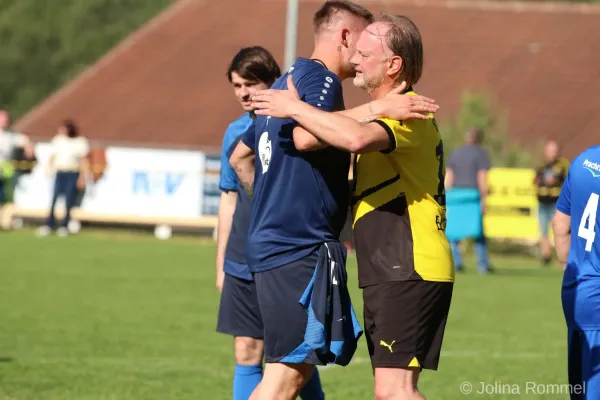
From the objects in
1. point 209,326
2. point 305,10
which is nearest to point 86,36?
point 305,10

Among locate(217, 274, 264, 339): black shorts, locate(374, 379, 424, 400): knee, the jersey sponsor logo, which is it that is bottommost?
locate(374, 379, 424, 400): knee

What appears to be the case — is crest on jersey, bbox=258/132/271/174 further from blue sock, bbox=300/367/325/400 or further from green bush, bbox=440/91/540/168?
green bush, bbox=440/91/540/168

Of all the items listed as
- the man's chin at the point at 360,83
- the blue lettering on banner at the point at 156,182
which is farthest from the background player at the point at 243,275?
the blue lettering on banner at the point at 156,182

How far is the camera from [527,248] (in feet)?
85.4

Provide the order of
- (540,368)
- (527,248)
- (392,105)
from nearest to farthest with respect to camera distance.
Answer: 1. (392,105)
2. (540,368)
3. (527,248)

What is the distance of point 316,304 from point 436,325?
549 mm

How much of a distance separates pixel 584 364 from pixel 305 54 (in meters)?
35.3

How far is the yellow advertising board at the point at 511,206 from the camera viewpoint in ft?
82.8

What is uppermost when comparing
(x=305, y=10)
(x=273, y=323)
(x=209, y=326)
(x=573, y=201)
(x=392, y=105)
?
(x=305, y=10)

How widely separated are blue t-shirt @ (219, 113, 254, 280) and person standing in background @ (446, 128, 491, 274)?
12.6 metres

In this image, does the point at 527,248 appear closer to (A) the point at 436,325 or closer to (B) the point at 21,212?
(B) the point at 21,212

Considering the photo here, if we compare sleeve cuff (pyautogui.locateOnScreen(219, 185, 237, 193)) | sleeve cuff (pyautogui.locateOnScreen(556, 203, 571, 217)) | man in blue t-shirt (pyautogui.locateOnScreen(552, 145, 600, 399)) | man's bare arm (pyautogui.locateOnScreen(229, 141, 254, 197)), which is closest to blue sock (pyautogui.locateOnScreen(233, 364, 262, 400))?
sleeve cuff (pyautogui.locateOnScreen(219, 185, 237, 193))

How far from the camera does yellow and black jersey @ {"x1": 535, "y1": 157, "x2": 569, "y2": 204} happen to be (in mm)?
21938

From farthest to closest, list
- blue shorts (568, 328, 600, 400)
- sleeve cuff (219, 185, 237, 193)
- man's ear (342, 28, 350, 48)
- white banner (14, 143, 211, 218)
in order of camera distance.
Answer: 1. white banner (14, 143, 211, 218)
2. sleeve cuff (219, 185, 237, 193)
3. blue shorts (568, 328, 600, 400)
4. man's ear (342, 28, 350, 48)
